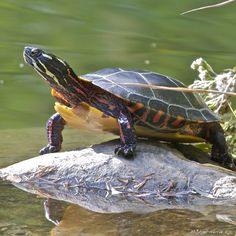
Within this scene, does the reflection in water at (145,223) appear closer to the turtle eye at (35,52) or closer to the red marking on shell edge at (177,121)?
the red marking on shell edge at (177,121)

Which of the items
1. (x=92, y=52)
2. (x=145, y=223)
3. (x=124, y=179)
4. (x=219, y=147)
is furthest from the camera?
(x=92, y=52)

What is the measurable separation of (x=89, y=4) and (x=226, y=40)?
82.4 inches

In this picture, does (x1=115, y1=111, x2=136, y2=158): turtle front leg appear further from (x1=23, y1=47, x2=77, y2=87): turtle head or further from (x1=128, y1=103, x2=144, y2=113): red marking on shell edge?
(x1=23, y1=47, x2=77, y2=87): turtle head

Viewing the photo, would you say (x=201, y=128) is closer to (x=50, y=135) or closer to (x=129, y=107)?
(x=129, y=107)

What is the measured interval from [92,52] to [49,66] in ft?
13.1

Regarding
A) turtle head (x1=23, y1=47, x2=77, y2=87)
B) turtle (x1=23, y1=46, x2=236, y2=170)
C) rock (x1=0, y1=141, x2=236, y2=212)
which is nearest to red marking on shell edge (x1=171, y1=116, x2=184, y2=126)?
turtle (x1=23, y1=46, x2=236, y2=170)

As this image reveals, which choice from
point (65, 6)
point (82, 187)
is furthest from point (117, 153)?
point (65, 6)

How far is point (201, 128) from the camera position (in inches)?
129

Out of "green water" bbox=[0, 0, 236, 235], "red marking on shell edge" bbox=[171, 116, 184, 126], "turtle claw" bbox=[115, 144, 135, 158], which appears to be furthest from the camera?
"red marking on shell edge" bbox=[171, 116, 184, 126]

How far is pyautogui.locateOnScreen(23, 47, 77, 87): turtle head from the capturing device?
3.06 meters

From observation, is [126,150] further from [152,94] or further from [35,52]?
[35,52]

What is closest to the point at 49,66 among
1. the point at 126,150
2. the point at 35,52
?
the point at 35,52

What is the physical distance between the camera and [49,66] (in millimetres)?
3078

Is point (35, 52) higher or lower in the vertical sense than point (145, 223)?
higher
